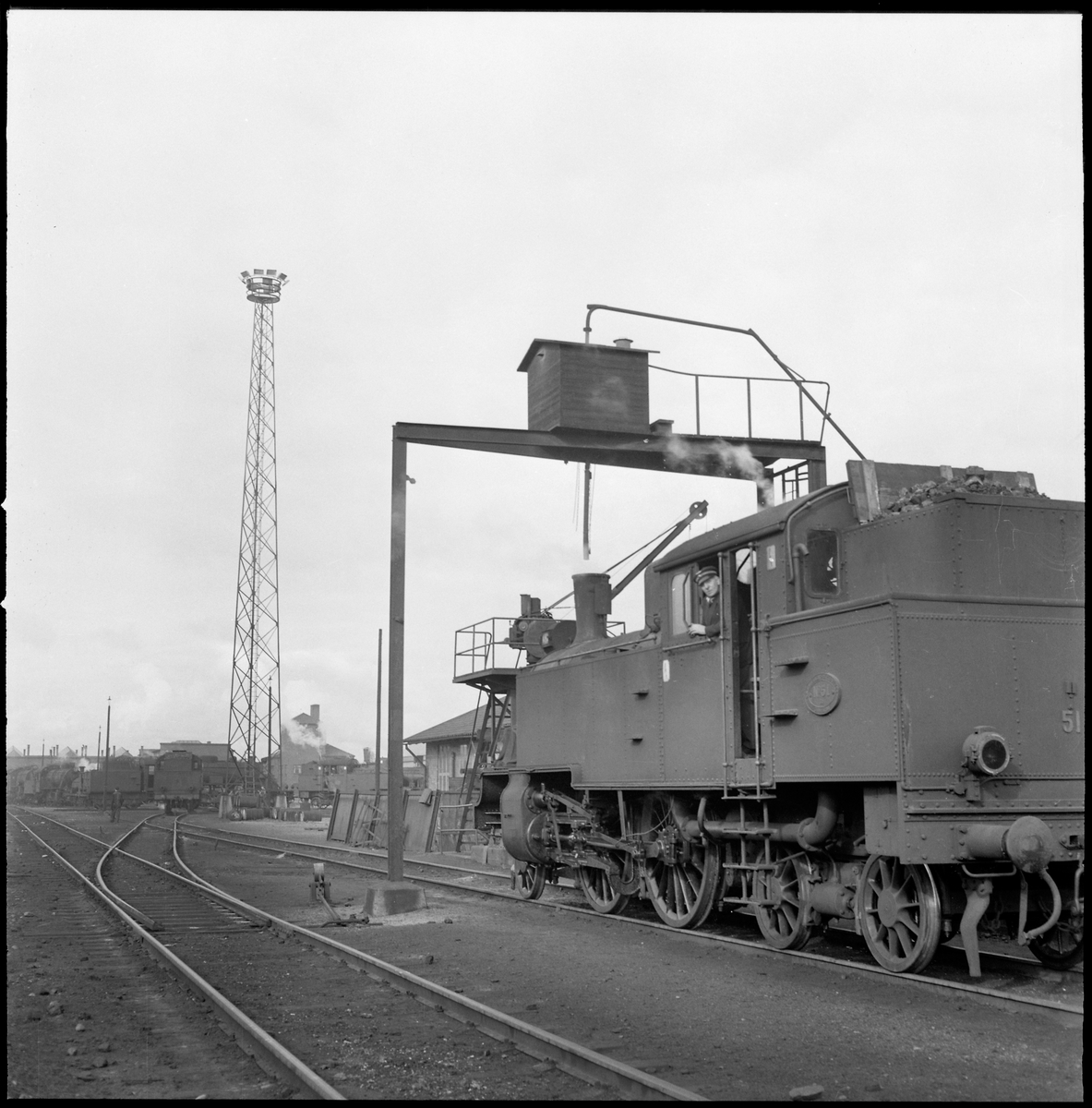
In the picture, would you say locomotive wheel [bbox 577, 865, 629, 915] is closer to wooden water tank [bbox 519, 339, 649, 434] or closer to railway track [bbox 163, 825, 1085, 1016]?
railway track [bbox 163, 825, 1085, 1016]

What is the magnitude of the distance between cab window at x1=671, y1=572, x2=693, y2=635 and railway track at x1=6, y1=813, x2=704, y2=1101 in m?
4.20

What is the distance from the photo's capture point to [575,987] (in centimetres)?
889

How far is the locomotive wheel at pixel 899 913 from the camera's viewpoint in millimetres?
8797

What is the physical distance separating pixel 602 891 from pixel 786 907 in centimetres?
411

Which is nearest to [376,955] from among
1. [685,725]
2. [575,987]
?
[575,987]

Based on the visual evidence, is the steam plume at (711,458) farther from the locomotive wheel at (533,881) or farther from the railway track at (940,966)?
the locomotive wheel at (533,881)

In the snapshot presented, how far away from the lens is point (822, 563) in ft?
33.2

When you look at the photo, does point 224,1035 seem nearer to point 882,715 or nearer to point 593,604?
point 882,715

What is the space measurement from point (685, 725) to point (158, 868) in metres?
12.6

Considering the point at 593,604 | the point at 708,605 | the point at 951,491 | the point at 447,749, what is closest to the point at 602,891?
the point at 593,604

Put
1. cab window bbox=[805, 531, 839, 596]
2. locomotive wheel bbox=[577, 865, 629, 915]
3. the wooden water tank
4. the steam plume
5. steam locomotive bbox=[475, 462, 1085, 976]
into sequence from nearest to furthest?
steam locomotive bbox=[475, 462, 1085, 976]
cab window bbox=[805, 531, 839, 596]
locomotive wheel bbox=[577, 865, 629, 915]
the wooden water tank
the steam plume

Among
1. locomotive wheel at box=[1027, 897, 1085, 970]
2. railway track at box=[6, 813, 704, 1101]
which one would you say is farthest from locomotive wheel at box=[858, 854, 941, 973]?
railway track at box=[6, 813, 704, 1101]

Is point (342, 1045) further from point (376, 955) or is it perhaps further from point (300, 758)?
point (300, 758)

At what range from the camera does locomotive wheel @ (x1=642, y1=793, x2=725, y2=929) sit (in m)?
11.8
